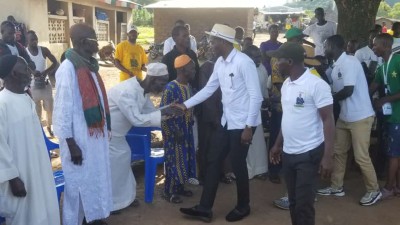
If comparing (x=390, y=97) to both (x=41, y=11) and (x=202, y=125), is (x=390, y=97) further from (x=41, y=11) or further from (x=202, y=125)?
(x=41, y=11)

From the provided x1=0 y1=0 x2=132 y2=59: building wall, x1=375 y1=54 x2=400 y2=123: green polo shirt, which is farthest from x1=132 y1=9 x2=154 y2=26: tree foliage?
x1=375 y1=54 x2=400 y2=123: green polo shirt

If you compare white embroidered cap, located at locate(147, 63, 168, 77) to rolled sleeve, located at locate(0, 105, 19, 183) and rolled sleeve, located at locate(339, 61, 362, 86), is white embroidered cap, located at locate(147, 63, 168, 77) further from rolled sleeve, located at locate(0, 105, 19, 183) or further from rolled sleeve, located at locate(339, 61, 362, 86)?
rolled sleeve, located at locate(339, 61, 362, 86)

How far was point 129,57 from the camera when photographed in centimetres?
757

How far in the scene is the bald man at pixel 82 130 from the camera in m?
3.59

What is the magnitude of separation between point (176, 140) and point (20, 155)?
1.96 m

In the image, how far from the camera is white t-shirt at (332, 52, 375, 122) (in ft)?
14.8

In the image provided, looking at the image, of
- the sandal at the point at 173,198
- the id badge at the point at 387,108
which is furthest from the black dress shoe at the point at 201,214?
the id badge at the point at 387,108

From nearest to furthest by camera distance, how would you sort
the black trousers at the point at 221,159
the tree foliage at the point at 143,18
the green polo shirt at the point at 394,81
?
the black trousers at the point at 221,159 < the green polo shirt at the point at 394,81 < the tree foliage at the point at 143,18

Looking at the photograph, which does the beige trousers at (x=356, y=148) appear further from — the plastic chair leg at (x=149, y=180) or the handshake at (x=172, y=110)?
the plastic chair leg at (x=149, y=180)

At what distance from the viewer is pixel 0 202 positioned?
9.94 ft

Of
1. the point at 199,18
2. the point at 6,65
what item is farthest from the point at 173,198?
the point at 199,18

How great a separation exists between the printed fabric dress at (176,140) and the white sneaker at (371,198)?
1980 mm

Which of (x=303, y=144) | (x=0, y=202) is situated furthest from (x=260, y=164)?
(x=0, y=202)

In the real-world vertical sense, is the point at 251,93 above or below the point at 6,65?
below
